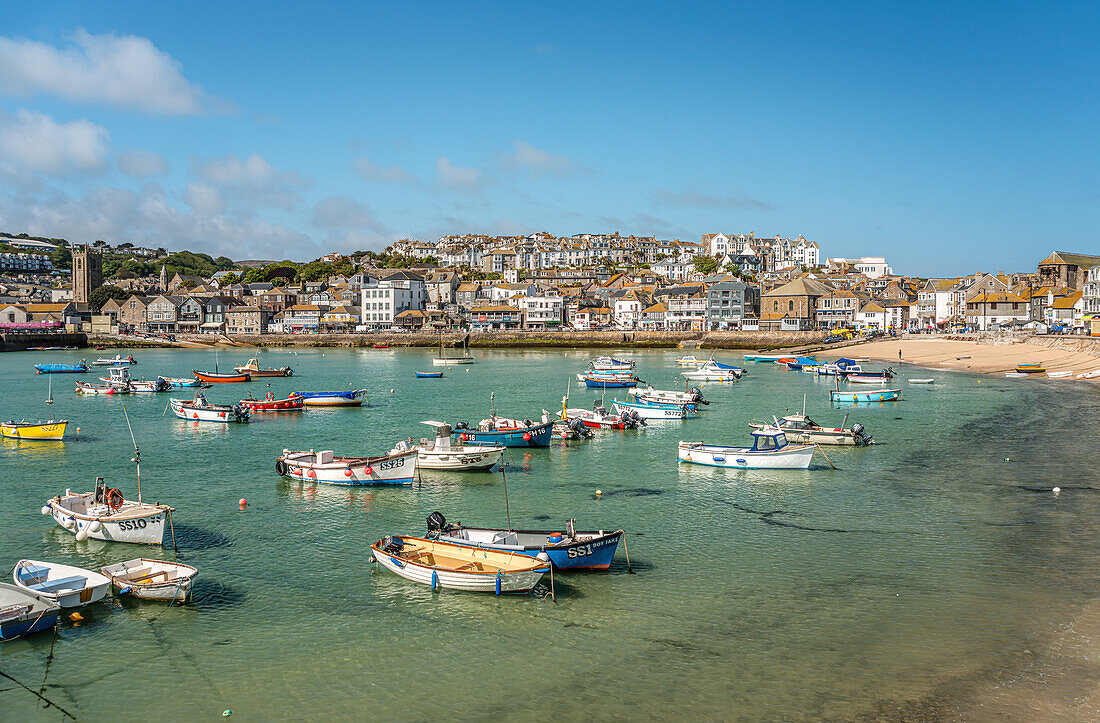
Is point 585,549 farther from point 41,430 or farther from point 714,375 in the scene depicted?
point 714,375

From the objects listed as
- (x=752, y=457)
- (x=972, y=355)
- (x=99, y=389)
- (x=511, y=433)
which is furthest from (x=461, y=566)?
(x=972, y=355)

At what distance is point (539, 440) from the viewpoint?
96.5 feet

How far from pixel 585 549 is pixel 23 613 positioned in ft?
32.6

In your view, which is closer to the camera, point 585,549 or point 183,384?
point 585,549

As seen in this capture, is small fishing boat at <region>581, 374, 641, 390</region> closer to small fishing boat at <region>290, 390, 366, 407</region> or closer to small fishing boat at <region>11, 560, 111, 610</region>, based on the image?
small fishing boat at <region>290, 390, 366, 407</region>

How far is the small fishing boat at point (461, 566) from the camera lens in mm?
14367

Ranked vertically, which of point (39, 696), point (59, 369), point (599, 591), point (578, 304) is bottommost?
point (39, 696)

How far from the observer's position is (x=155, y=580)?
14125 millimetres

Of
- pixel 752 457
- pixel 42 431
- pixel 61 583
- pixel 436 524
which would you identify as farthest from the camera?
pixel 42 431

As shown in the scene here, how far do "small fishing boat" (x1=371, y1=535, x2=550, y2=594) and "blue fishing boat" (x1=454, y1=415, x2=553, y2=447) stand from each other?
13.1 metres

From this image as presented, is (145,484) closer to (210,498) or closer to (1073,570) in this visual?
(210,498)

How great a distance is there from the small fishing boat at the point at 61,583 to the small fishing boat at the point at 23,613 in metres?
0.11

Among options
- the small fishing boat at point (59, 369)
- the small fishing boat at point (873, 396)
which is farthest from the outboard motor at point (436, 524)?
the small fishing boat at point (59, 369)

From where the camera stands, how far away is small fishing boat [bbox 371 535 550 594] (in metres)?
14.4
